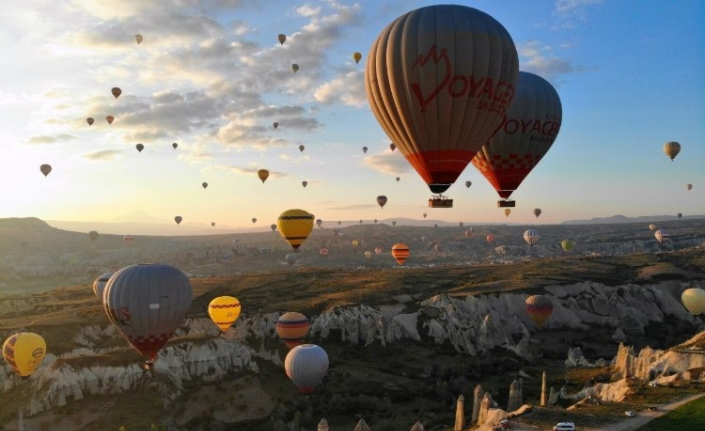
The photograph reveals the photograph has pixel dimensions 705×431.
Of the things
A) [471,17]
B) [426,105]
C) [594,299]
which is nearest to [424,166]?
[426,105]

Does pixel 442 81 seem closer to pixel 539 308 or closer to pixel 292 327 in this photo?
pixel 292 327

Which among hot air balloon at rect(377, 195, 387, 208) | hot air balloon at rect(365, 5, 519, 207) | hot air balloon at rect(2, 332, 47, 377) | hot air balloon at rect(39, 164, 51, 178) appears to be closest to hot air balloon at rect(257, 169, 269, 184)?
hot air balloon at rect(377, 195, 387, 208)

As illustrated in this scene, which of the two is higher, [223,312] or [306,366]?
[223,312]

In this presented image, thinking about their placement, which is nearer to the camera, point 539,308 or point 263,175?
point 539,308

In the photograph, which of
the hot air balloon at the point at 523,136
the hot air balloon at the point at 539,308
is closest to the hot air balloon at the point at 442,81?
the hot air balloon at the point at 523,136

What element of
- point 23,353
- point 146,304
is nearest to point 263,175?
point 23,353

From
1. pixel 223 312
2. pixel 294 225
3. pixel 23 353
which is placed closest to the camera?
pixel 23 353

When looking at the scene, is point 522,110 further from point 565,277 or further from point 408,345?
point 565,277

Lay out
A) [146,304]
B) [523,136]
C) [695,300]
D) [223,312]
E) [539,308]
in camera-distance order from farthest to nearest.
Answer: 1. [539,308]
2. [695,300]
3. [223,312]
4. [146,304]
5. [523,136]
